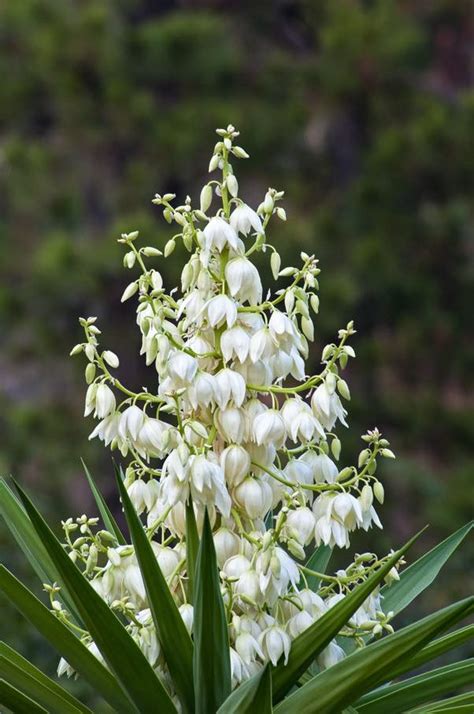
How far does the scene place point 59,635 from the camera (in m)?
1.32

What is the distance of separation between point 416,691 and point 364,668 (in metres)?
0.17

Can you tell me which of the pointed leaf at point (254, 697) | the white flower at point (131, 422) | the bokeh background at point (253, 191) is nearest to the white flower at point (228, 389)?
the white flower at point (131, 422)

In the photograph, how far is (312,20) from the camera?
7.05m

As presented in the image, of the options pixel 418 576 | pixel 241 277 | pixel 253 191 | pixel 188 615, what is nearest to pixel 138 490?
pixel 188 615

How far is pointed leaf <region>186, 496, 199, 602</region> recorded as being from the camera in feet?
4.45

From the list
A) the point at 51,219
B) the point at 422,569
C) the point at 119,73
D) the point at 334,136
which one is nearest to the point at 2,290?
the point at 51,219

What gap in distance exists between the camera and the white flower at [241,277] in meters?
1.44

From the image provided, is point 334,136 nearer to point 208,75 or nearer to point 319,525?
point 208,75

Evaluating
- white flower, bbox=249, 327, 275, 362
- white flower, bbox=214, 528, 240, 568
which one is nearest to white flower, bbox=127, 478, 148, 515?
white flower, bbox=214, 528, 240, 568

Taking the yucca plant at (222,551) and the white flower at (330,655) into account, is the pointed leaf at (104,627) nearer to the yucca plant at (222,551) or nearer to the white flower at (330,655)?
the yucca plant at (222,551)

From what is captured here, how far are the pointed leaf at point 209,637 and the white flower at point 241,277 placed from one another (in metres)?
0.35

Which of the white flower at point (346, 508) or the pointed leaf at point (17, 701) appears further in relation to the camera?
the white flower at point (346, 508)

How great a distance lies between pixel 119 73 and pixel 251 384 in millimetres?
5055

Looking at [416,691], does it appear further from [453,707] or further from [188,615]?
[188,615]
